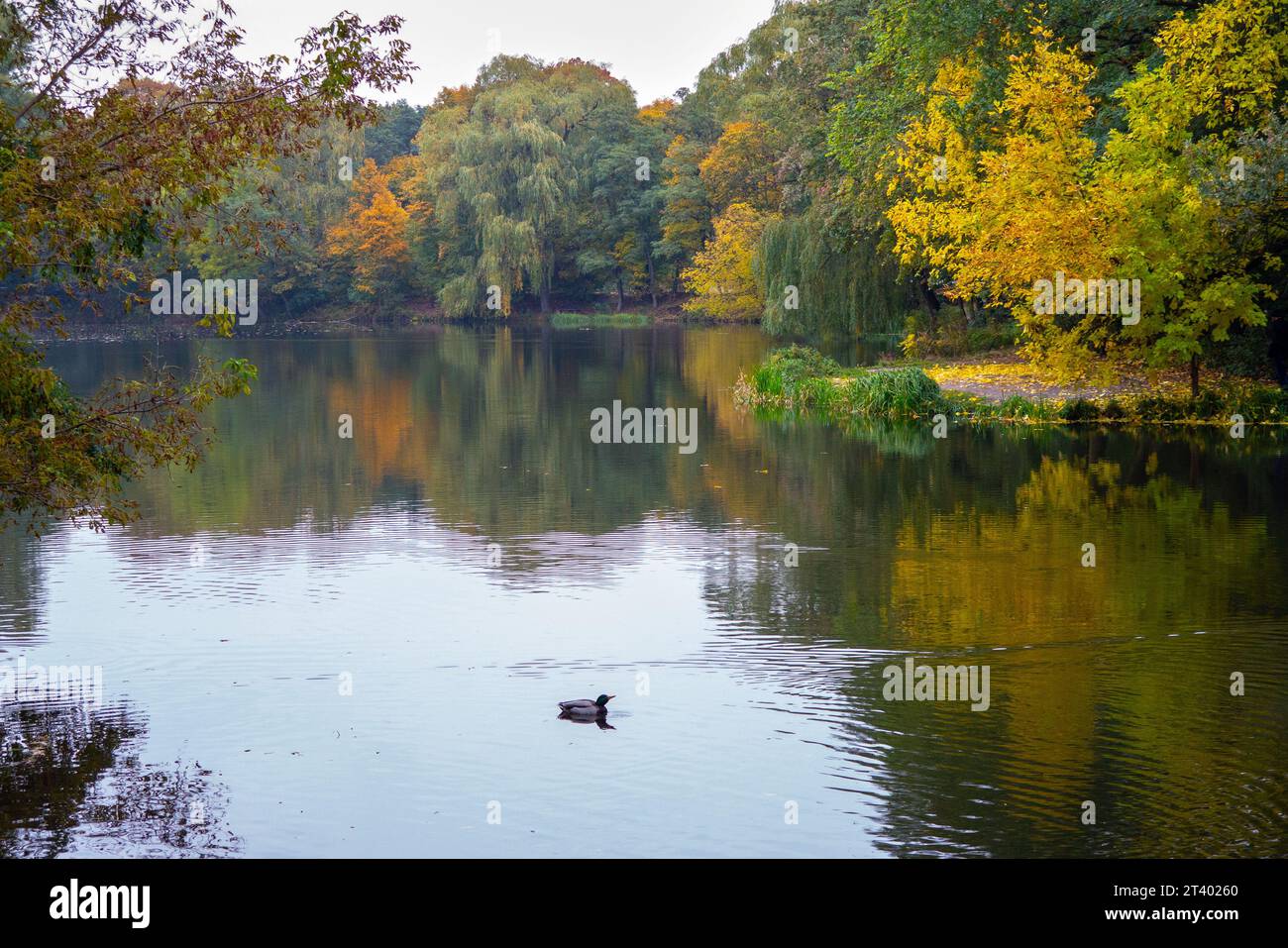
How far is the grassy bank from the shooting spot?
27.2m

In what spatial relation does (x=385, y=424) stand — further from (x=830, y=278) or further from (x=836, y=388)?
(x=830, y=278)

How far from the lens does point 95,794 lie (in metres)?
8.68

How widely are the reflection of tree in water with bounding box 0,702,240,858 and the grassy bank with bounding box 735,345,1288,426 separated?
22.0 metres

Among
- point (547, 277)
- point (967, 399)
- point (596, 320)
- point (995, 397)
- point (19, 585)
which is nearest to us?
point (19, 585)

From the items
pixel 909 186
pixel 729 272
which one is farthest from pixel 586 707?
pixel 729 272

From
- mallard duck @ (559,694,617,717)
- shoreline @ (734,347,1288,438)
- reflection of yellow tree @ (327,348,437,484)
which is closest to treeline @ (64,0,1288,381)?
shoreline @ (734,347,1288,438)

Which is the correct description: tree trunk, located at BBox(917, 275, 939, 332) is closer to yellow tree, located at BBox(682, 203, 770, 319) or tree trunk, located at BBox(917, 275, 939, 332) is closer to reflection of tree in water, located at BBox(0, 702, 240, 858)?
yellow tree, located at BBox(682, 203, 770, 319)

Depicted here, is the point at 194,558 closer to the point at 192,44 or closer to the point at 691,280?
the point at 192,44

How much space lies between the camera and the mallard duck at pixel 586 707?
9938 millimetres

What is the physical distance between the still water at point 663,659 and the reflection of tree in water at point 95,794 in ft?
0.08

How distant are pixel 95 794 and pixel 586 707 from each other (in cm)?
326

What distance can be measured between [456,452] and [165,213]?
15.0m

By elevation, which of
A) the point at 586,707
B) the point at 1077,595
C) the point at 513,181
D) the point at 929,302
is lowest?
the point at 586,707
